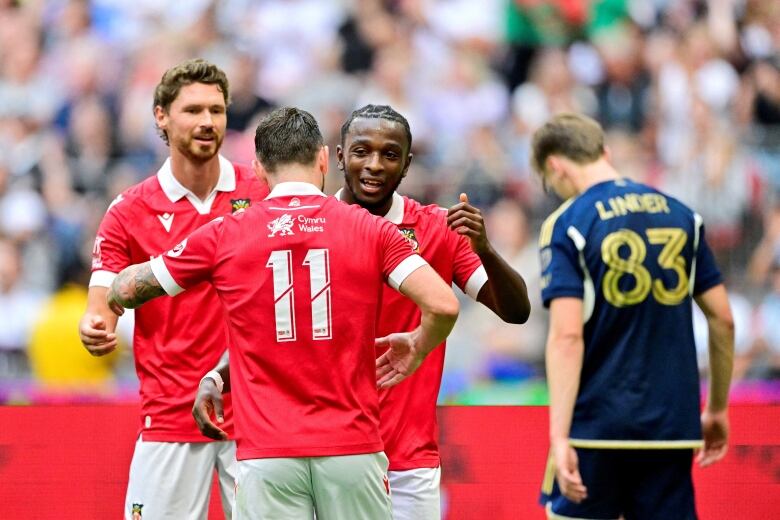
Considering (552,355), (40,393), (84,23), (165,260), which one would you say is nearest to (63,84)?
(84,23)

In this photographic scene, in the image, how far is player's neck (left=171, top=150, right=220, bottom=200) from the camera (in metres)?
5.78

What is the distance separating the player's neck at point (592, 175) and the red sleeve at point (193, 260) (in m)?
1.37

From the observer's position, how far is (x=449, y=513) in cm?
655

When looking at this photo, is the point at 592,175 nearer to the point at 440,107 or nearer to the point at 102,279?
the point at 102,279

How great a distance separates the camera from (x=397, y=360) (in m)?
4.84

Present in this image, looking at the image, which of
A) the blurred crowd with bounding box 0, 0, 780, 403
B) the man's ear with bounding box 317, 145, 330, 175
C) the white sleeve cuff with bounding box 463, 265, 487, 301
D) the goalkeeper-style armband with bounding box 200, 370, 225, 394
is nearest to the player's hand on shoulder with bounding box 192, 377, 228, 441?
the goalkeeper-style armband with bounding box 200, 370, 225, 394

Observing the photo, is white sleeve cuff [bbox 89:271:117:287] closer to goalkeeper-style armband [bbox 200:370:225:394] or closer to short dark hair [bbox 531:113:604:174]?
goalkeeper-style armband [bbox 200:370:225:394]

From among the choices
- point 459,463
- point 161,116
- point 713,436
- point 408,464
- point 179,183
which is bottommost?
point 459,463

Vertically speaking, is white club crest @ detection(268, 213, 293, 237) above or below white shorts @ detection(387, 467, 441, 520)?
above

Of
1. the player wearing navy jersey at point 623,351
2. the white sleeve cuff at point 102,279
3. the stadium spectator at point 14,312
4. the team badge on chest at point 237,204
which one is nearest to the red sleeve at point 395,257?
the player wearing navy jersey at point 623,351

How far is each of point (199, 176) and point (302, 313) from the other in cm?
170

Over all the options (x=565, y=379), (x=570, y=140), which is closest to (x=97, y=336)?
(x=565, y=379)

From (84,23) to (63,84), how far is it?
2.19ft

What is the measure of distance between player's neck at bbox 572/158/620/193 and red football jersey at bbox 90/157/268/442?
5.78 feet
